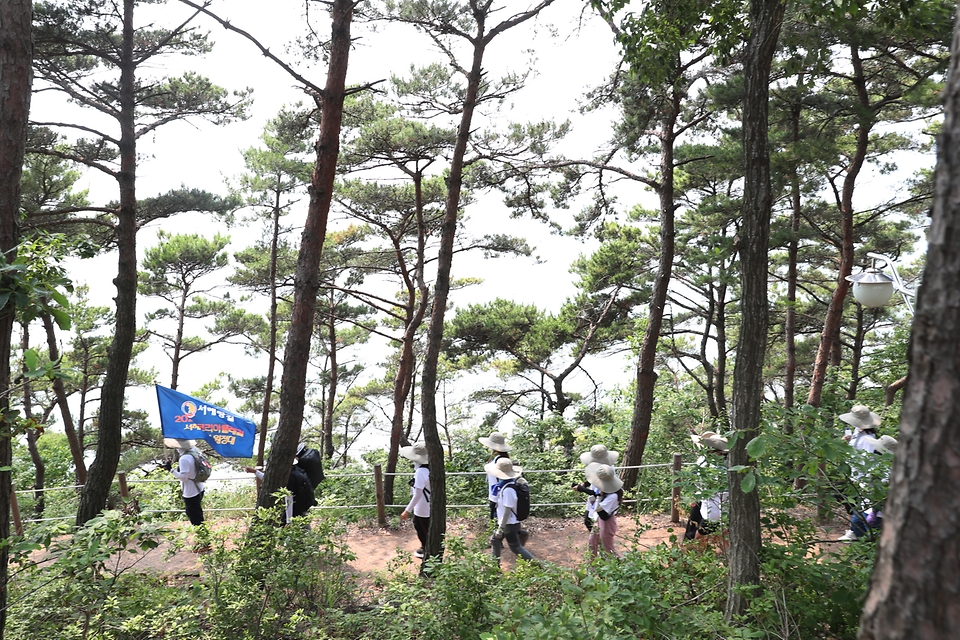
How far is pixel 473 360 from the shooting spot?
63.5 ft

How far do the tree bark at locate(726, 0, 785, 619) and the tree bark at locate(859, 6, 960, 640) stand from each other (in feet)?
8.63

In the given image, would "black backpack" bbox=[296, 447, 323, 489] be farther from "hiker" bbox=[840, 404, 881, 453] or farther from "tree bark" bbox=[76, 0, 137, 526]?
"hiker" bbox=[840, 404, 881, 453]

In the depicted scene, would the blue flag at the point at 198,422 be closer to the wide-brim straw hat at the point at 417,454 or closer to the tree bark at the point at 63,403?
the wide-brim straw hat at the point at 417,454

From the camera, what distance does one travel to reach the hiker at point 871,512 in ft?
13.4

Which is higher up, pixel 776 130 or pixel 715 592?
pixel 776 130

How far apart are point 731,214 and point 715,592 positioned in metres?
8.28

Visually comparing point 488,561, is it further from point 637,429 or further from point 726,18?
point 637,429

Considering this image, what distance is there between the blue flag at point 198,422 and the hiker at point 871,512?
7.23 meters

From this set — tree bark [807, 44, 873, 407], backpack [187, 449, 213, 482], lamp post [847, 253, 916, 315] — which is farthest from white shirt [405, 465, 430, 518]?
tree bark [807, 44, 873, 407]

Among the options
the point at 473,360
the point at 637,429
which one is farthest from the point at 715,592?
the point at 473,360

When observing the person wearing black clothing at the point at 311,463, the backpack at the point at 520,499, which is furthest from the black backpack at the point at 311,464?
the backpack at the point at 520,499

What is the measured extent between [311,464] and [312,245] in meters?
2.61

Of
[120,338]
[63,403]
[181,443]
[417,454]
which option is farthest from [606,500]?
[63,403]

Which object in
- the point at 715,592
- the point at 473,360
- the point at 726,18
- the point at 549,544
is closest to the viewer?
the point at 715,592
